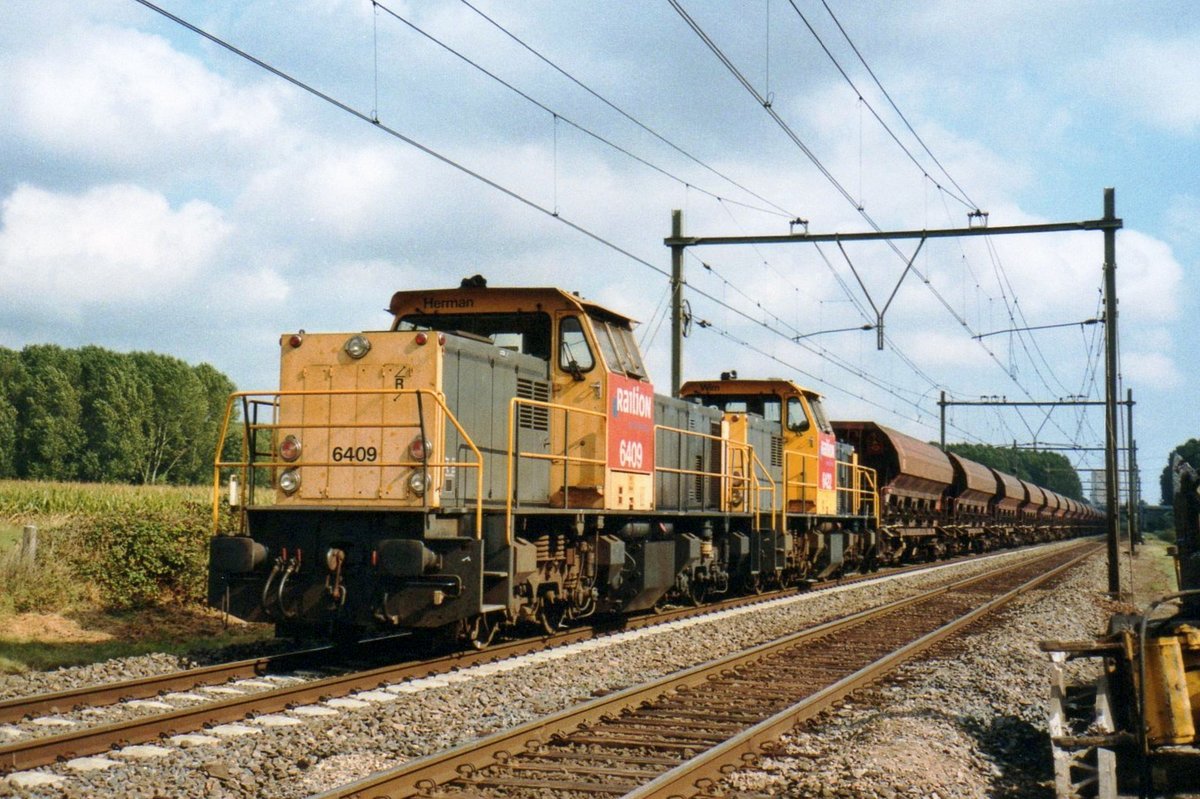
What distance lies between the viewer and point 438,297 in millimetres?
11109

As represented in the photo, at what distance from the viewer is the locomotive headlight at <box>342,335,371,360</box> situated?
31.7 feet

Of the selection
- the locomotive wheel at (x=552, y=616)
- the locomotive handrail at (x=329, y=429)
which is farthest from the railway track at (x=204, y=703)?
the locomotive handrail at (x=329, y=429)

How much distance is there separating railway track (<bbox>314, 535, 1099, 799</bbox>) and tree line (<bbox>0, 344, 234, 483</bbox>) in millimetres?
61771

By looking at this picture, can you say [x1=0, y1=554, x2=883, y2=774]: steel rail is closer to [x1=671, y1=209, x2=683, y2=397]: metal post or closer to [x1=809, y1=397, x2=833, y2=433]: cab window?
Answer: [x1=671, y1=209, x2=683, y2=397]: metal post

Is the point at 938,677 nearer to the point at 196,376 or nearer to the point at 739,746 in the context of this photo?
the point at 739,746

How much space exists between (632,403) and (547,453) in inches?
52.5

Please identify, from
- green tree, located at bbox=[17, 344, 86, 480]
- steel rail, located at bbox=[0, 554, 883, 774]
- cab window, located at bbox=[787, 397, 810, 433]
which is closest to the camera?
steel rail, located at bbox=[0, 554, 883, 774]

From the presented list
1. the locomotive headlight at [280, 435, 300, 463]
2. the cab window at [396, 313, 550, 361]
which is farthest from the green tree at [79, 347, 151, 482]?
the locomotive headlight at [280, 435, 300, 463]

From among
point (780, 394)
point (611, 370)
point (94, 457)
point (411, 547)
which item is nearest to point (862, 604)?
point (780, 394)

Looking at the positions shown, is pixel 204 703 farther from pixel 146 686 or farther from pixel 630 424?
pixel 630 424

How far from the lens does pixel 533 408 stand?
10.9m

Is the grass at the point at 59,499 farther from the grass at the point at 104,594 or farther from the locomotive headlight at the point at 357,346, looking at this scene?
the locomotive headlight at the point at 357,346

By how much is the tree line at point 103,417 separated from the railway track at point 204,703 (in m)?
60.6

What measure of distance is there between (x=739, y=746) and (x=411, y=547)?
3283 mm
